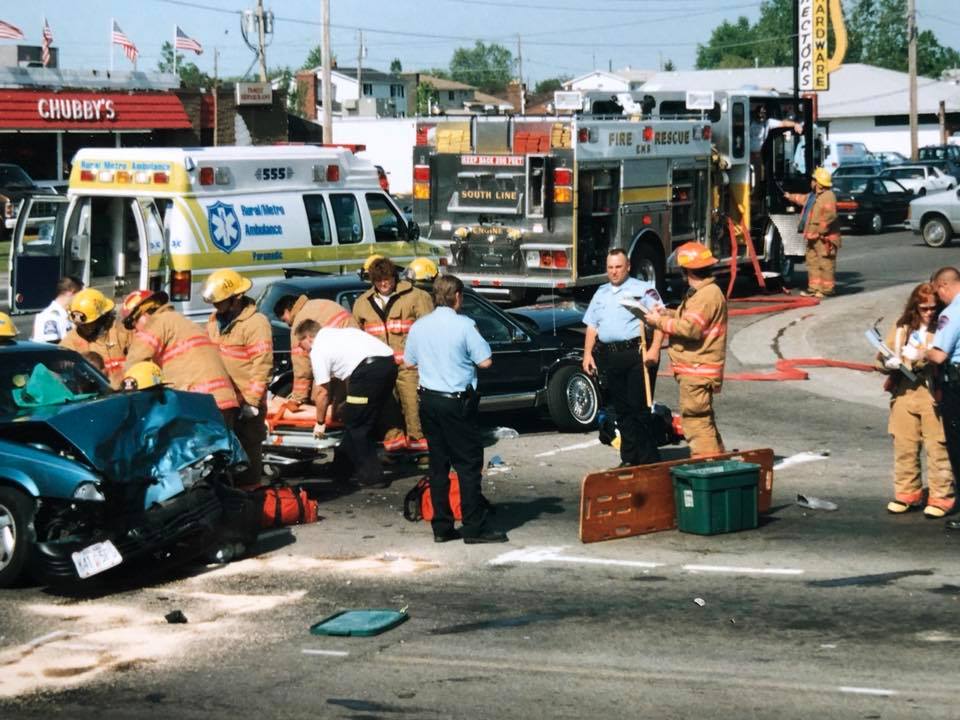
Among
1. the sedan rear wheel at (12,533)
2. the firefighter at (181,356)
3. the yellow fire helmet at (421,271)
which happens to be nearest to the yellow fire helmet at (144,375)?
the firefighter at (181,356)

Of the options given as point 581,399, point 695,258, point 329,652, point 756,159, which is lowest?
point 329,652

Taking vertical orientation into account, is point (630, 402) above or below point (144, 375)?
below

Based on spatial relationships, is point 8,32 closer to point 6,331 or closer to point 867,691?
point 6,331

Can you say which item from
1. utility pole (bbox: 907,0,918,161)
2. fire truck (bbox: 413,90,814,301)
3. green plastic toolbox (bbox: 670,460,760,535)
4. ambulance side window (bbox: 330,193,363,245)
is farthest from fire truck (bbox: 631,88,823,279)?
utility pole (bbox: 907,0,918,161)

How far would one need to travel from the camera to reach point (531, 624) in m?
8.16

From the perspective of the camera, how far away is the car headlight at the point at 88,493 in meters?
9.02

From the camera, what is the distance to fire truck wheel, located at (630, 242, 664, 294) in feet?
72.3

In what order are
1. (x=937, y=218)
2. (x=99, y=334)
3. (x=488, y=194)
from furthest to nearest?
(x=937, y=218)
(x=488, y=194)
(x=99, y=334)

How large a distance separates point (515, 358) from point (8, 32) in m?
34.8

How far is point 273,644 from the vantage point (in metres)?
7.89

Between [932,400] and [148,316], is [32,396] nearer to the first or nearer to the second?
[148,316]

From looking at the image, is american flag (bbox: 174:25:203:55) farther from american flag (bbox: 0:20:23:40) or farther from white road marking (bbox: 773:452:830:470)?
white road marking (bbox: 773:452:830:470)

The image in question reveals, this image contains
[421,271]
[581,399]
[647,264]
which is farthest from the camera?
[647,264]

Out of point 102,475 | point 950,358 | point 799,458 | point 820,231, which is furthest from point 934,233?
point 102,475
